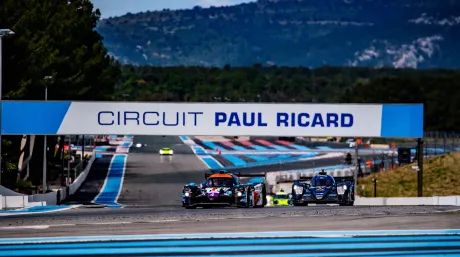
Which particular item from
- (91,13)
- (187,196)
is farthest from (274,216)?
(91,13)

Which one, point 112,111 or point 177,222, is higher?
point 112,111

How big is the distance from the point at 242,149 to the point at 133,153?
1811cm

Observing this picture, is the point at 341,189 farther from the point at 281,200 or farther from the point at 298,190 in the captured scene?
the point at 281,200

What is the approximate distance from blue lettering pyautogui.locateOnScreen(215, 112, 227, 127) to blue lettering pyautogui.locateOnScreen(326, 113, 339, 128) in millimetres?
4839

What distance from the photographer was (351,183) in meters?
39.3

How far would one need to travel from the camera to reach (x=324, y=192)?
38.8 m

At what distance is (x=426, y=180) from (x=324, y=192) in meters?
30.0

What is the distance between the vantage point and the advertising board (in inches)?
1955

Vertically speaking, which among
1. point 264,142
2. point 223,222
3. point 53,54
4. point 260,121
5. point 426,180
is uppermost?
point 53,54

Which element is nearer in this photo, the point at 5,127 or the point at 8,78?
the point at 5,127

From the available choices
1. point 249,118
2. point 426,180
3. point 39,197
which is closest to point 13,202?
point 39,197

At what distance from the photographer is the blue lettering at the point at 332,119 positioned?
50.0 metres

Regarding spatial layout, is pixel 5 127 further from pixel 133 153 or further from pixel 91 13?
pixel 133 153

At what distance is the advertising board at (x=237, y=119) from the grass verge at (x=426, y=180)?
1343 cm
